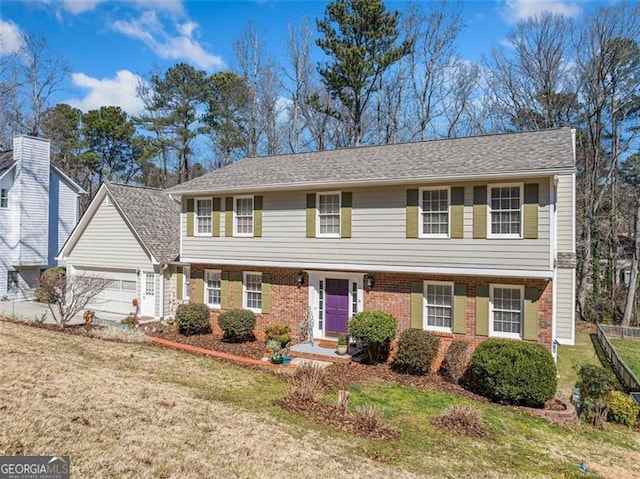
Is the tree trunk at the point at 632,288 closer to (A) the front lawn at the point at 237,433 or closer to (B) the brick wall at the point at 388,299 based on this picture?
(B) the brick wall at the point at 388,299

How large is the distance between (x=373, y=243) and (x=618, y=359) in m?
9.46

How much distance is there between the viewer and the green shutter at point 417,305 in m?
13.0

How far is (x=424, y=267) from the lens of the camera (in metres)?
12.7

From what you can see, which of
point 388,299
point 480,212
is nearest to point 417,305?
point 388,299

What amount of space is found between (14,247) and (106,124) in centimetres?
1533

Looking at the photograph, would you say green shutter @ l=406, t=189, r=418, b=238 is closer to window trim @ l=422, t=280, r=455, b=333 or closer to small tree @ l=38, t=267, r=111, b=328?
window trim @ l=422, t=280, r=455, b=333

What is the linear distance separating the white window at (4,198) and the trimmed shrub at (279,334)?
1792 cm

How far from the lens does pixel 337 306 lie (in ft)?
48.3

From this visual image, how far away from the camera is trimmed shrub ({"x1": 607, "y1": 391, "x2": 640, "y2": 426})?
34.5ft

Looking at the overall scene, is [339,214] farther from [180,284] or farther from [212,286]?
[180,284]

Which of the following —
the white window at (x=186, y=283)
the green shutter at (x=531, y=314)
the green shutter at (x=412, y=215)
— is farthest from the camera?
the white window at (x=186, y=283)

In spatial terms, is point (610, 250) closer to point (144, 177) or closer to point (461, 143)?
point (461, 143)

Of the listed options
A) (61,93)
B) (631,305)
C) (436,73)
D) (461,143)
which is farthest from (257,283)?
(61,93)

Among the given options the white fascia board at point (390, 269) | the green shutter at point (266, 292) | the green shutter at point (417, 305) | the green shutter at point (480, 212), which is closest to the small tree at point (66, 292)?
the white fascia board at point (390, 269)
